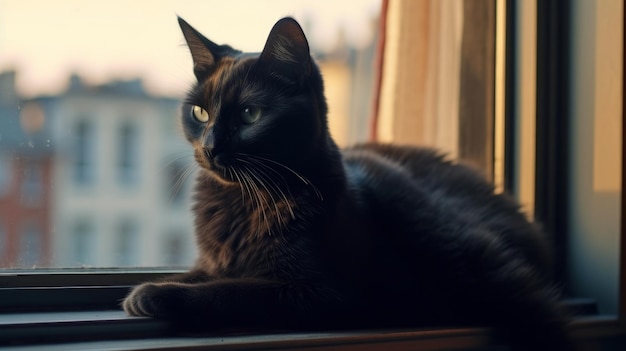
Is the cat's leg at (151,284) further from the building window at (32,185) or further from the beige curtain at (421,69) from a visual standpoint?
the beige curtain at (421,69)

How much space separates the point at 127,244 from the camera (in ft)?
4.97

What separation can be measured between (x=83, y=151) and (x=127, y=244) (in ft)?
0.74

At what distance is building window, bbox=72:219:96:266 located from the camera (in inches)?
56.1

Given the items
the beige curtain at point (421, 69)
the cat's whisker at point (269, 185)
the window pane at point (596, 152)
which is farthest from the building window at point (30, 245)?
the window pane at point (596, 152)

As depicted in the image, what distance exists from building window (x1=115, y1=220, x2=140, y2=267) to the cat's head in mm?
334

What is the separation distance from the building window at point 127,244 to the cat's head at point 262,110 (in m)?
0.33

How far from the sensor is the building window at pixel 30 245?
4.43ft

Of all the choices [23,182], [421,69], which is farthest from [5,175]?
[421,69]

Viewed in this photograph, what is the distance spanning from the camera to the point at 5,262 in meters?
1.32

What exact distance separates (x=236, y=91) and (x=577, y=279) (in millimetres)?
928

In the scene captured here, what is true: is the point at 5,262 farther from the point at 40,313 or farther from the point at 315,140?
the point at 315,140

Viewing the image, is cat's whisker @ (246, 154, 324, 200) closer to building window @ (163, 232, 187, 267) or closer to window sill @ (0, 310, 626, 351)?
window sill @ (0, 310, 626, 351)

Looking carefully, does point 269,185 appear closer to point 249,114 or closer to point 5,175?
point 249,114

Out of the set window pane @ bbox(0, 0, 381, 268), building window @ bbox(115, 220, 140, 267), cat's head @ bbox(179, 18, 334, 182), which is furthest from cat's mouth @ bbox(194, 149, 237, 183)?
building window @ bbox(115, 220, 140, 267)
